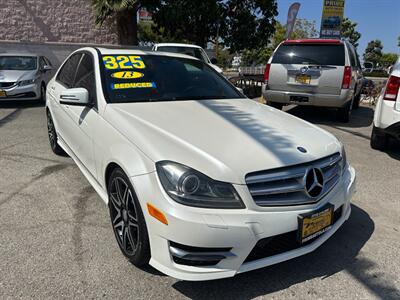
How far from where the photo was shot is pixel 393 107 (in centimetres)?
494

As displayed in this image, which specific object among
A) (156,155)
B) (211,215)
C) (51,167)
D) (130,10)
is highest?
(130,10)

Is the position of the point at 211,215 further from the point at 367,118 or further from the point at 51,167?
the point at 367,118

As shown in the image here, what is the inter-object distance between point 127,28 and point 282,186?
54.8 feet

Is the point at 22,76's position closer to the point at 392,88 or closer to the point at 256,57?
the point at 392,88

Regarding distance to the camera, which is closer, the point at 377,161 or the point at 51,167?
the point at 51,167

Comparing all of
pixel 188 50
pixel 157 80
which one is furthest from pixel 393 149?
pixel 188 50

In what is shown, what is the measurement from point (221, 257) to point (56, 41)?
17532 millimetres

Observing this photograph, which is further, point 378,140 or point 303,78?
point 303,78

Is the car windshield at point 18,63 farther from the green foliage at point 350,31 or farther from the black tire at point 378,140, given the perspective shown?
the green foliage at point 350,31

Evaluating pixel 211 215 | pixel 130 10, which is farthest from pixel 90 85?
pixel 130 10

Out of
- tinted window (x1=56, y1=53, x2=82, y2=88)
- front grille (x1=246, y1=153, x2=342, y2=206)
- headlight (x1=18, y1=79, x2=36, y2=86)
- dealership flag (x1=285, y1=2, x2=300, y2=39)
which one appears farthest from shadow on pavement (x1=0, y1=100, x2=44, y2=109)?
dealership flag (x1=285, y1=2, x2=300, y2=39)

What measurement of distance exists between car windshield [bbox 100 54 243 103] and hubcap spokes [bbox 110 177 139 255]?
897 mm

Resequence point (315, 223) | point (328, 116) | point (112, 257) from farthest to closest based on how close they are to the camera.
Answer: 1. point (328, 116)
2. point (112, 257)
3. point (315, 223)

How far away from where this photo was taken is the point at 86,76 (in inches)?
148
